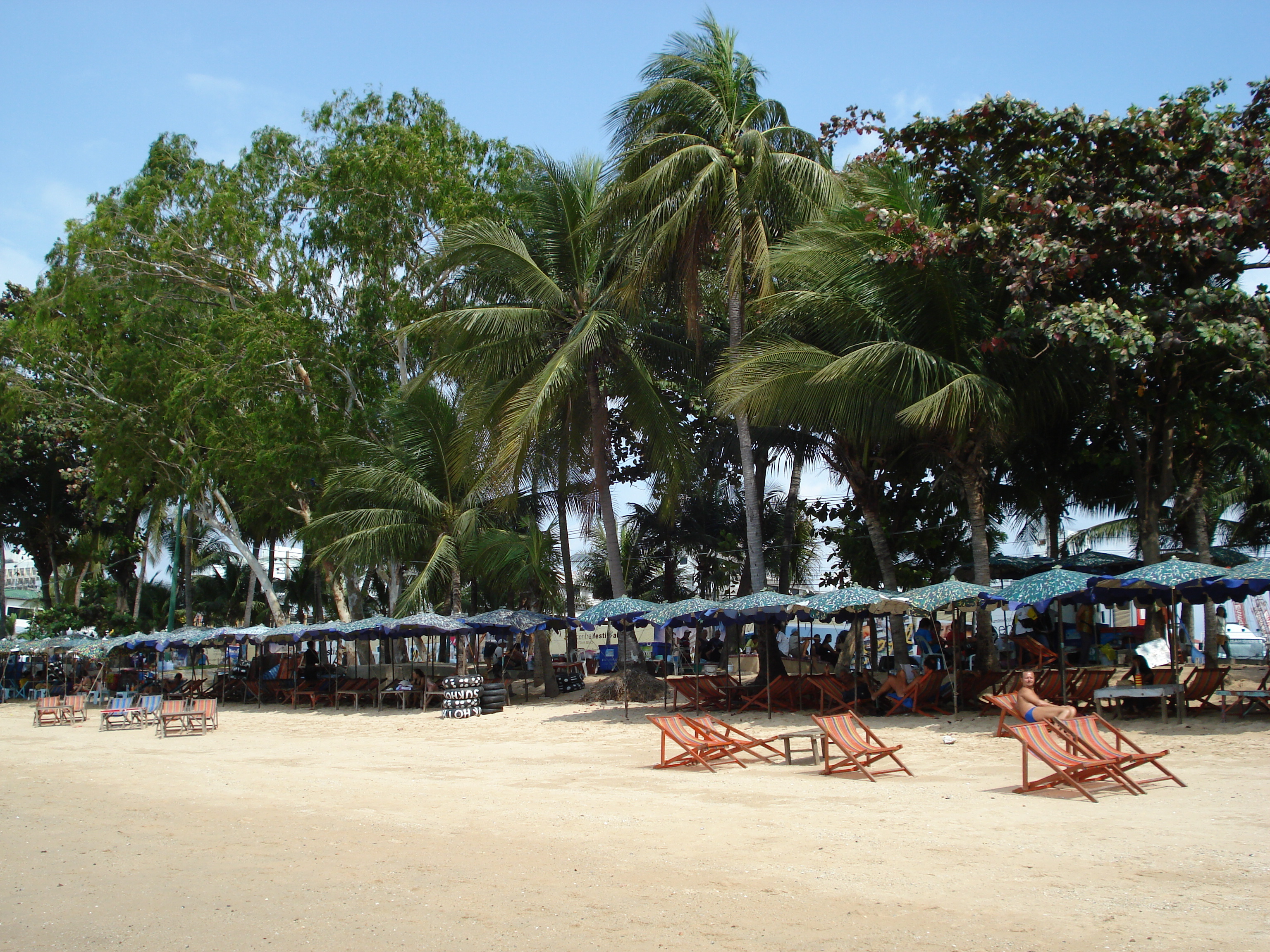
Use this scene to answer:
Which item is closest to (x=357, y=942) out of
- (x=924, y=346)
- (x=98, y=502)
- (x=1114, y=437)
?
(x=924, y=346)

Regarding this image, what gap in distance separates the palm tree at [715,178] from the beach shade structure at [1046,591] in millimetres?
5537

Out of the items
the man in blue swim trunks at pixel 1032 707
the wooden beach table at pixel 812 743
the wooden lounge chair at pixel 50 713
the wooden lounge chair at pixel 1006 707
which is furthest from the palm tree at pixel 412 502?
the man in blue swim trunks at pixel 1032 707

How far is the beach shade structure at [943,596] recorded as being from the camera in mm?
14805

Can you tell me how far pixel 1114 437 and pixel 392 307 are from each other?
18323 mm

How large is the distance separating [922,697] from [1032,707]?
5.65 metres

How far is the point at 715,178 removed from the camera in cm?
1894

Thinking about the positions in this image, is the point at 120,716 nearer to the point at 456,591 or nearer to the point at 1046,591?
the point at 456,591

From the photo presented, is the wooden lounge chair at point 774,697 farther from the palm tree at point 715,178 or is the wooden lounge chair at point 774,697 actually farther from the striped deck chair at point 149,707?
the striped deck chair at point 149,707

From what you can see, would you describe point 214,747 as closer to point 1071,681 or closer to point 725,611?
point 725,611

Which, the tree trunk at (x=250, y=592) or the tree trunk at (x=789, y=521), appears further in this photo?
the tree trunk at (x=250, y=592)

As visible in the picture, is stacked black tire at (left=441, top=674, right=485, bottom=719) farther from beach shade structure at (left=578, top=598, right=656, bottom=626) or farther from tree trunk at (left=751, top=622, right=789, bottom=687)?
tree trunk at (left=751, top=622, right=789, bottom=687)

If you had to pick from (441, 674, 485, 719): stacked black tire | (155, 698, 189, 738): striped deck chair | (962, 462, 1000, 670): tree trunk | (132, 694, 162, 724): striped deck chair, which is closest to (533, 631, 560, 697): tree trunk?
(441, 674, 485, 719): stacked black tire

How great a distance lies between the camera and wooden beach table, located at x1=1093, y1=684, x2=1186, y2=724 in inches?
524

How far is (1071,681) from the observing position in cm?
1489
